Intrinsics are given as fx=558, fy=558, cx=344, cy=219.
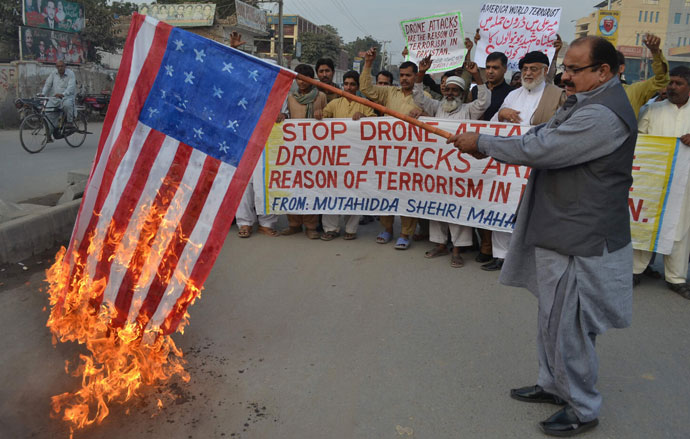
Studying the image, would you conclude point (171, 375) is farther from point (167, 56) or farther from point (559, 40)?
point (559, 40)

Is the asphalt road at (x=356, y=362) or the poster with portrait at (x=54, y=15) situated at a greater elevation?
the poster with portrait at (x=54, y=15)

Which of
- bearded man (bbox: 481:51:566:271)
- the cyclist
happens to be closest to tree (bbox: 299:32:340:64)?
the cyclist

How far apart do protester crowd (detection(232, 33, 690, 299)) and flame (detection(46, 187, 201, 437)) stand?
6.68ft

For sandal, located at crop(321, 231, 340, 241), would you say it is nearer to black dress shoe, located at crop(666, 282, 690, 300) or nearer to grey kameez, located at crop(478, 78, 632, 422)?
black dress shoe, located at crop(666, 282, 690, 300)

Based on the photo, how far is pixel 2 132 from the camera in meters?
15.1

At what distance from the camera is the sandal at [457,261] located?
5730 millimetres

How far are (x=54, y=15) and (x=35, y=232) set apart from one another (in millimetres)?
25390

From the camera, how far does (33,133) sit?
1130 cm

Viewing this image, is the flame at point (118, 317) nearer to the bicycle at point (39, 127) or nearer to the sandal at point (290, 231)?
the sandal at point (290, 231)

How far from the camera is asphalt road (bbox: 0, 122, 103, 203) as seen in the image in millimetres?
7750

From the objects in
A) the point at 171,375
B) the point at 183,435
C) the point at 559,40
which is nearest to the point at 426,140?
the point at 559,40

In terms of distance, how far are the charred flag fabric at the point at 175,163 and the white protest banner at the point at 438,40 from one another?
5.47 meters

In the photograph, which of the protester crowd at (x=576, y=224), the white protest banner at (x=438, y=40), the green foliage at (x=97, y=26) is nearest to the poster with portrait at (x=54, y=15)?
the green foliage at (x=97, y=26)

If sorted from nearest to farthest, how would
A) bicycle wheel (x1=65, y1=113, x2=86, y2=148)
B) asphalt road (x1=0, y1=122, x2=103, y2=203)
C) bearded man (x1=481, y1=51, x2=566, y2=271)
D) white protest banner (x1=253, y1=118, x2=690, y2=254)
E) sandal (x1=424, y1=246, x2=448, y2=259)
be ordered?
1. white protest banner (x1=253, y1=118, x2=690, y2=254)
2. bearded man (x1=481, y1=51, x2=566, y2=271)
3. sandal (x1=424, y1=246, x2=448, y2=259)
4. asphalt road (x1=0, y1=122, x2=103, y2=203)
5. bicycle wheel (x1=65, y1=113, x2=86, y2=148)
